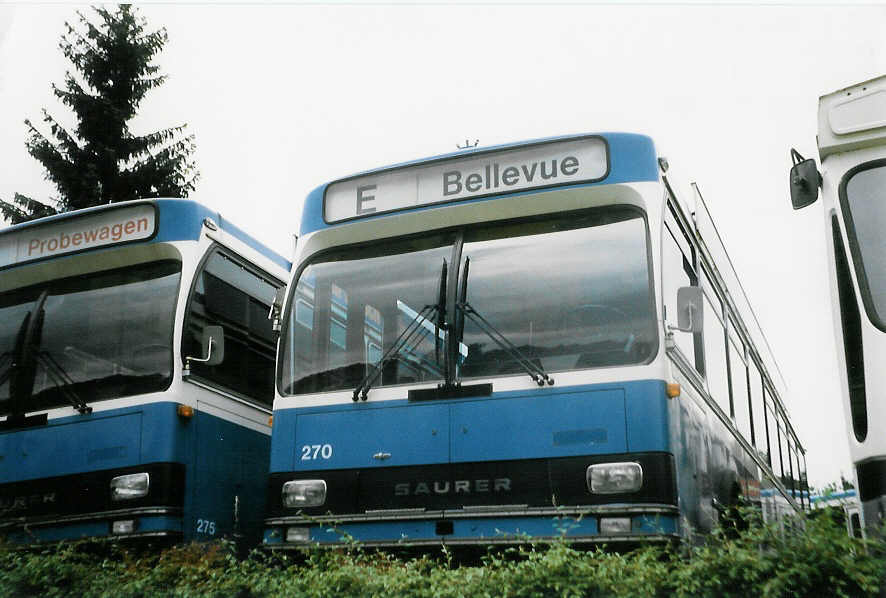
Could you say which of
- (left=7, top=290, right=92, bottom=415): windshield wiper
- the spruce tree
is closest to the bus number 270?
(left=7, top=290, right=92, bottom=415): windshield wiper

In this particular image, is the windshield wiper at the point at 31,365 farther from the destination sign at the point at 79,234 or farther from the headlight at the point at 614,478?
the headlight at the point at 614,478

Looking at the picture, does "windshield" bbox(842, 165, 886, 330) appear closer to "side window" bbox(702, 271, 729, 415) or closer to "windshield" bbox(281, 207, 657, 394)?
"windshield" bbox(281, 207, 657, 394)

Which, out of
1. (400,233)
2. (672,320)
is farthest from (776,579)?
(400,233)

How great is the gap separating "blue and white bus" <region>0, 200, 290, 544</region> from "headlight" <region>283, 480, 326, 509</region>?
1.12 meters

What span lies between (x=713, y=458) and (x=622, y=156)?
2358 millimetres

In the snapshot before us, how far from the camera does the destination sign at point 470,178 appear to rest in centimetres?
695

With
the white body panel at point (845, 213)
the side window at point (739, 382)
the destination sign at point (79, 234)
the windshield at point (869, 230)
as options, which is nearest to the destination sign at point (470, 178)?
the white body panel at point (845, 213)

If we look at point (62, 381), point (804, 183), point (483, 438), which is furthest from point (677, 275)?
point (62, 381)

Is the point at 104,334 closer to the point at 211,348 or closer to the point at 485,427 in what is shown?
the point at 211,348

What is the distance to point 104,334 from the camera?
319 inches

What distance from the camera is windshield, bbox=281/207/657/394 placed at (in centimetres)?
648

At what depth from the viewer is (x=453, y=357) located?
6719 millimetres

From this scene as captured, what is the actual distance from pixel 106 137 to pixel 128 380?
51.0 ft

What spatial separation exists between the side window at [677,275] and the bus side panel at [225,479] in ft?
12.2
